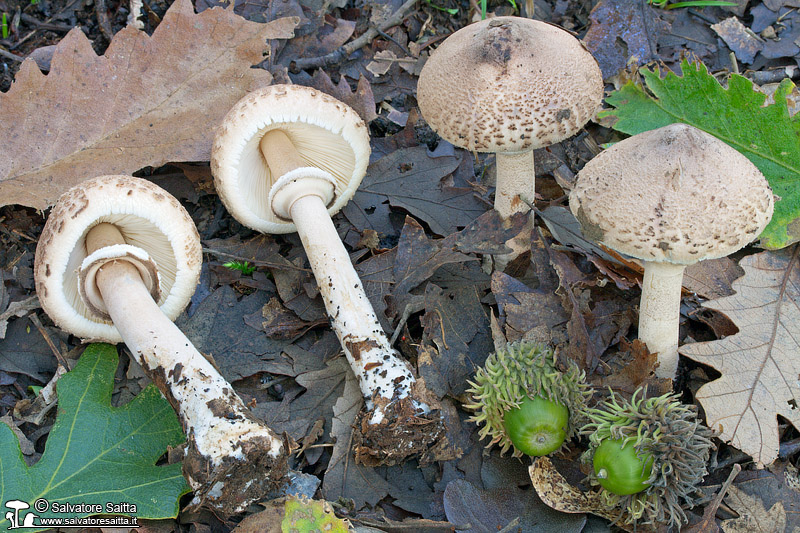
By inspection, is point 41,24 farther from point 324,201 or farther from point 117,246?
point 324,201

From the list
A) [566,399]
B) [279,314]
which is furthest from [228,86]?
[566,399]

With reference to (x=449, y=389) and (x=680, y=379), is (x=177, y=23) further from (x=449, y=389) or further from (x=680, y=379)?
(x=680, y=379)

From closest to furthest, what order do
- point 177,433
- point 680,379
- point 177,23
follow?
point 177,433 < point 680,379 < point 177,23

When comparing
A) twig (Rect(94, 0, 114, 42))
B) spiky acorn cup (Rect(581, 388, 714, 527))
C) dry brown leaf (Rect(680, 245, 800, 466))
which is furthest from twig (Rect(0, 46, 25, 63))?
dry brown leaf (Rect(680, 245, 800, 466))

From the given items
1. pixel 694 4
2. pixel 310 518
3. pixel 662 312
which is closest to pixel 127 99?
pixel 310 518

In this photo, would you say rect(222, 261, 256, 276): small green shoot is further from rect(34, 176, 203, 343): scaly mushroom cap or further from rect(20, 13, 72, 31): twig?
rect(20, 13, 72, 31): twig
